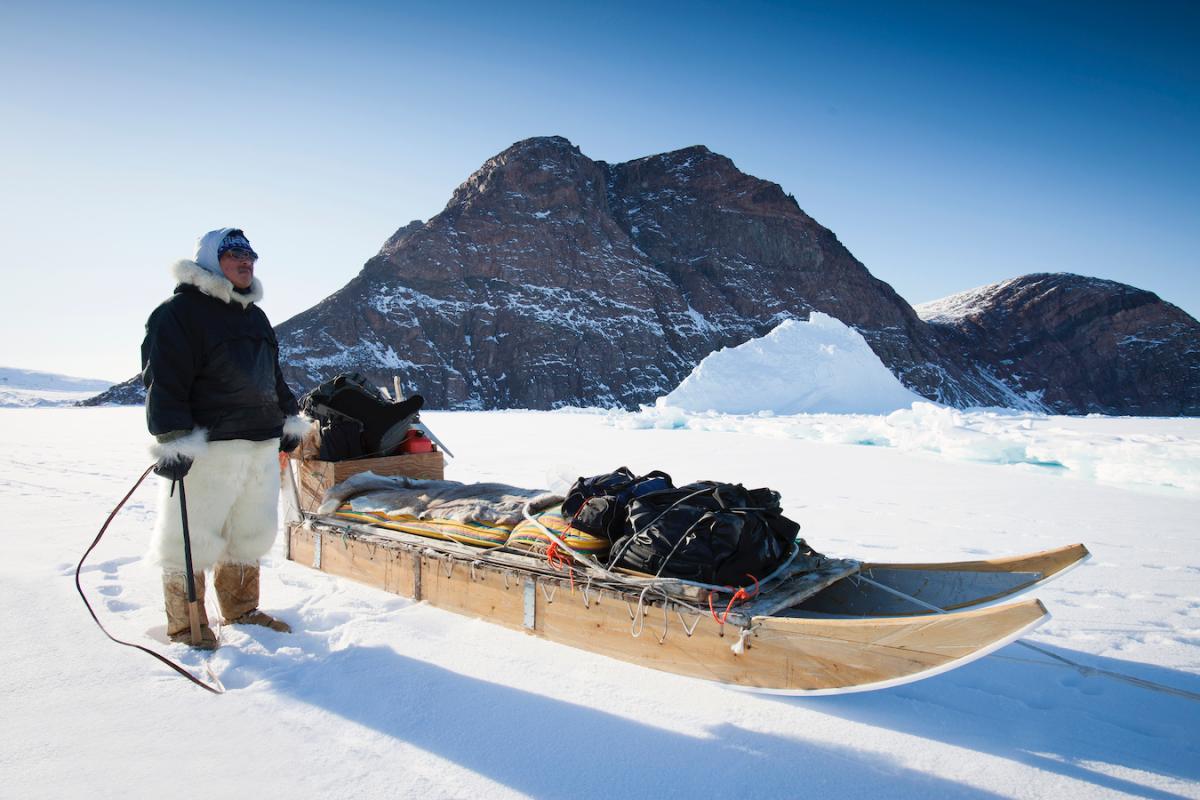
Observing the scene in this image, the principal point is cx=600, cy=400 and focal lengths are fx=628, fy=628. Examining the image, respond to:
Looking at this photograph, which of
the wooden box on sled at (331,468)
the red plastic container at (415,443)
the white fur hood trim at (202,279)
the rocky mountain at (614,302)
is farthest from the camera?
the rocky mountain at (614,302)

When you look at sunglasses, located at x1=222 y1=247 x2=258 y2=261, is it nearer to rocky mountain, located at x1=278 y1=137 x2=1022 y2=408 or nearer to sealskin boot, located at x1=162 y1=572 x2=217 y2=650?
sealskin boot, located at x1=162 y1=572 x2=217 y2=650

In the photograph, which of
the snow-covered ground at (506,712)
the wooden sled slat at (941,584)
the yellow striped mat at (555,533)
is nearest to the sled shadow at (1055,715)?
the snow-covered ground at (506,712)

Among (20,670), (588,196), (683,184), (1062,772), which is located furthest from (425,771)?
(683,184)

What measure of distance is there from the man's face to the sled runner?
1358 mm

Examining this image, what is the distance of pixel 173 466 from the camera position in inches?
92.6

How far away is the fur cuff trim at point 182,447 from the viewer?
2.32 metres

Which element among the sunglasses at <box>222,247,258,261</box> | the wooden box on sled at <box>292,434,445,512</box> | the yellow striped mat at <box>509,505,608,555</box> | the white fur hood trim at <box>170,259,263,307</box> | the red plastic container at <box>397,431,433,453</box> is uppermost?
the sunglasses at <box>222,247,258,261</box>

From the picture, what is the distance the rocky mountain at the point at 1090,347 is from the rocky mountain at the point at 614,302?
1.23 ft

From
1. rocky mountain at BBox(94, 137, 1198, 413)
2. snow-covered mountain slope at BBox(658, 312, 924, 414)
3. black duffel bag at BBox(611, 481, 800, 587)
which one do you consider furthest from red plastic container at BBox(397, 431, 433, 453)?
rocky mountain at BBox(94, 137, 1198, 413)

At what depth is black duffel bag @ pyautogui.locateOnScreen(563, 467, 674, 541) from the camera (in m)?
2.60

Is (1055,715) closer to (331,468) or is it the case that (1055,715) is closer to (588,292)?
(331,468)

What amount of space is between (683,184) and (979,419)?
8962cm

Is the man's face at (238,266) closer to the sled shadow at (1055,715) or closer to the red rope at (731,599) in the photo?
the red rope at (731,599)

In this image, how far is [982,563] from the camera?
2428mm
